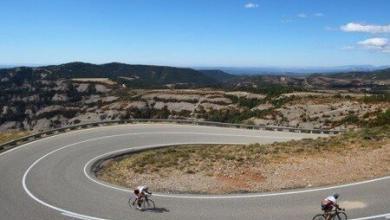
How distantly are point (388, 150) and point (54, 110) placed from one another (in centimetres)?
12095

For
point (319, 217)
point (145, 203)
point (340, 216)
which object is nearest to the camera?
point (319, 217)

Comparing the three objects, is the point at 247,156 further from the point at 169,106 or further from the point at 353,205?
the point at 169,106

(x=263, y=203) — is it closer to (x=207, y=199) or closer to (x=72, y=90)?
(x=207, y=199)

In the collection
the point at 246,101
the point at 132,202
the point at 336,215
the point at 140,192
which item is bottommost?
the point at 246,101

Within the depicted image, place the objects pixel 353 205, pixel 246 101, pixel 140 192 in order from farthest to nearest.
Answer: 1. pixel 246 101
2. pixel 140 192
3. pixel 353 205

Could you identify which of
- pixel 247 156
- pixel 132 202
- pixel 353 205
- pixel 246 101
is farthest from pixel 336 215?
pixel 246 101

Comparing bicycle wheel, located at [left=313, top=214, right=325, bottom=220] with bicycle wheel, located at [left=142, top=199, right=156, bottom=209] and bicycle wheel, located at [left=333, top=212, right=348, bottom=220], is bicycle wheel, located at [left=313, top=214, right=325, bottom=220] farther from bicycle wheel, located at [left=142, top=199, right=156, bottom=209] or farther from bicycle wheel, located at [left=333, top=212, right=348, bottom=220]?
bicycle wheel, located at [left=142, top=199, right=156, bottom=209]

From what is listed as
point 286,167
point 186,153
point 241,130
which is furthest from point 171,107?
point 286,167

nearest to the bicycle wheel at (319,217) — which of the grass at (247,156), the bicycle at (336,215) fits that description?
the bicycle at (336,215)

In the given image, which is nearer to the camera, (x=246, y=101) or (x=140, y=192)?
(x=140, y=192)

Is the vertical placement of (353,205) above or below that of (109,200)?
above

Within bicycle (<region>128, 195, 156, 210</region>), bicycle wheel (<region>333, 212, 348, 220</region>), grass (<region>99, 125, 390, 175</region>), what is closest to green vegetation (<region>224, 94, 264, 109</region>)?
grass (<region>99, 125, 390, 175</region>)

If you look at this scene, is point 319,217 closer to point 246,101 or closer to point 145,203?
point 145,203

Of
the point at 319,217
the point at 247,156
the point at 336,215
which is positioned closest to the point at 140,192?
the point at 319,217
